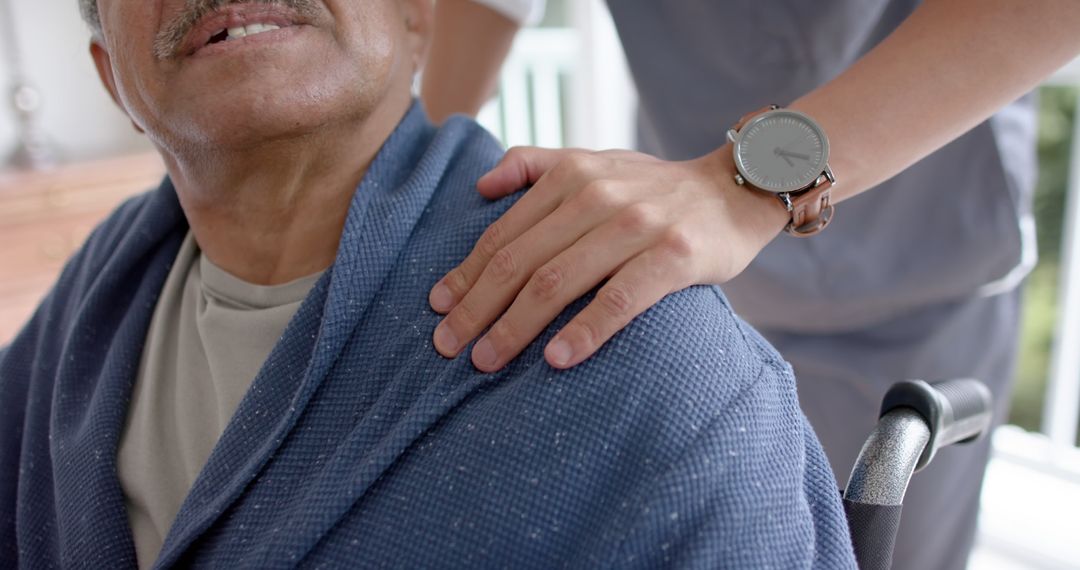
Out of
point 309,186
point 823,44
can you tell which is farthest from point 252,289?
point 823,44

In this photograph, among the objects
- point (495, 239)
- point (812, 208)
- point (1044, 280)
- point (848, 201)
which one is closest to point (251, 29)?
point (495, 239)

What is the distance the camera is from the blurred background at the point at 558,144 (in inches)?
95.7

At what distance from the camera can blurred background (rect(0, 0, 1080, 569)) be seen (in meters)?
2.43

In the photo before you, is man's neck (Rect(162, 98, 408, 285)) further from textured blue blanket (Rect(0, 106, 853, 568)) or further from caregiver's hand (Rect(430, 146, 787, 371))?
caregiver's hand (Rect(430, 146, 787, 371))

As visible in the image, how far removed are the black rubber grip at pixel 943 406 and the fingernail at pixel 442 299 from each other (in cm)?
41

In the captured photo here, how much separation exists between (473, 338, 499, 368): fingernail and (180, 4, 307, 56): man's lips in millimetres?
397

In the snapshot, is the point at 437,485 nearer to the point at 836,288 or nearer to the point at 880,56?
the point at 880,56

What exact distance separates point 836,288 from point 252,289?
824 millimetres

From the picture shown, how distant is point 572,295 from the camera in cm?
78

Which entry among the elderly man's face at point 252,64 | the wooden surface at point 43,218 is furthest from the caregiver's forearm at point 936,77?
the wooden surface at point 43,218

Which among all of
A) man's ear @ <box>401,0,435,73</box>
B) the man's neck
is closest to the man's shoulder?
the man's neck

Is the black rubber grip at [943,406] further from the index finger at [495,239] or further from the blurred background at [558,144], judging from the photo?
the blurred background at [558,144]

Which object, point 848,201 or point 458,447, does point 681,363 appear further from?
point 848,201

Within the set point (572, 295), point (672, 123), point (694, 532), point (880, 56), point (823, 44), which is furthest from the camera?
point (672, 123)
